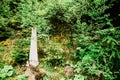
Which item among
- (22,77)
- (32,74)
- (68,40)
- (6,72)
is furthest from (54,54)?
(6,72)

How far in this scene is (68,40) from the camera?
7465 mm

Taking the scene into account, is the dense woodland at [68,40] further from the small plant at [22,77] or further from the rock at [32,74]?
the rock at [32,74]

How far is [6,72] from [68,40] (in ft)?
8.50

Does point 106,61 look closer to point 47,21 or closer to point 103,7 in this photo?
point 103,7

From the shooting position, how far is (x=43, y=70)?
668 cm

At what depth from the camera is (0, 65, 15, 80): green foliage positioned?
6.44 metres

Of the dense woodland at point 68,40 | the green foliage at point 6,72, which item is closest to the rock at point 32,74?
the dense woodland at point 68,40

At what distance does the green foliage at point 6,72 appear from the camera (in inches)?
253

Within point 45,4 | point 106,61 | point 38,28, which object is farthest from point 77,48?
point 45,4

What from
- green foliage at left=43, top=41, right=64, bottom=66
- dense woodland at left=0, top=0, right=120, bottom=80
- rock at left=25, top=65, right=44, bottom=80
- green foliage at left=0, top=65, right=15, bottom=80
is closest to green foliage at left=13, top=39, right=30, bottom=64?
dense woodland at left=0, top=0, right=120, bottom=80

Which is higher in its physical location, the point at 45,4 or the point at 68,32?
→ the point at 45,4

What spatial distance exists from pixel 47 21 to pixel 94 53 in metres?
Result: 2.08

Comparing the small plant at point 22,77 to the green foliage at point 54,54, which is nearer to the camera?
the small plant at point 22,77

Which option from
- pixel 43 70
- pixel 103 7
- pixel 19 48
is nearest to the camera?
pixel 103 7
